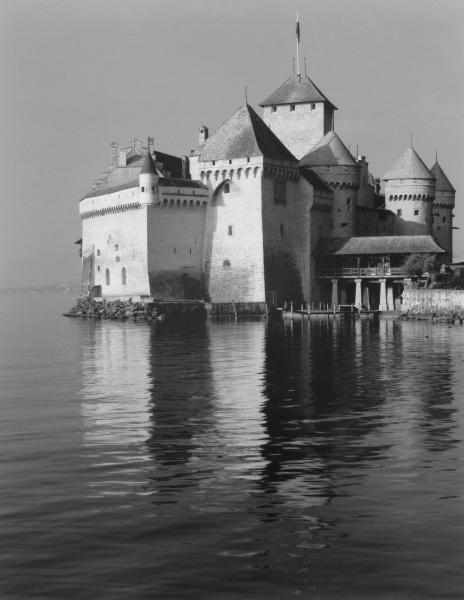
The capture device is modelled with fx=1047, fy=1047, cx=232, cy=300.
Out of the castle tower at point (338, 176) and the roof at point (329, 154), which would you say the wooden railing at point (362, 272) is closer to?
the castle tower at point (338, 176)

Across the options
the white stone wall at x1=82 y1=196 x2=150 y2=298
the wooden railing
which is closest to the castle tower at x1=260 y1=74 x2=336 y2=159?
the wooden railing

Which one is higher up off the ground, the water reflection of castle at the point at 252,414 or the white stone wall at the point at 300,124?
the white stone wall at the point at 300,124

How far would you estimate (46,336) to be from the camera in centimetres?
5972

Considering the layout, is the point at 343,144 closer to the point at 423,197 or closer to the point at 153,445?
→ the point at 423,197

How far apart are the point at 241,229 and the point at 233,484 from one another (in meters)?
52.4

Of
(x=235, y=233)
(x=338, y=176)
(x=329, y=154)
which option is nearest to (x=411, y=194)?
(x=338, y=176)

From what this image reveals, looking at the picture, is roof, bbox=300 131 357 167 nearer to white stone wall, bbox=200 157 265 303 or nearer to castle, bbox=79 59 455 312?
castle, bbox=79 59 455 312

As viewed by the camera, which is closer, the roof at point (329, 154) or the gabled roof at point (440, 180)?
the roof at point (329, 154)

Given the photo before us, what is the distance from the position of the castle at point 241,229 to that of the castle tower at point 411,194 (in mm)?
3498

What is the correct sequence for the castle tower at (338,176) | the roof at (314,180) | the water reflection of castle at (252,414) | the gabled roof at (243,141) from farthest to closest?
the castle tower at (338,176) → the roof at (314,180) → the gabled roof at (243,141) → the water reflection of castle at (252,414)

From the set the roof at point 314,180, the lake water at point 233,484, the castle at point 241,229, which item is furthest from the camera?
the roof at point 314,180

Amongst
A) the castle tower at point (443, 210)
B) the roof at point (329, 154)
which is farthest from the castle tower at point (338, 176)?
the castle tower at point (443, 210)

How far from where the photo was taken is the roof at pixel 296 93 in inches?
3159

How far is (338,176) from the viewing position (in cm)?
7469
